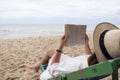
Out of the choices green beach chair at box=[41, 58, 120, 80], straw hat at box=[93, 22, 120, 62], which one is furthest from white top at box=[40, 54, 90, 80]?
straw hat at box=[93, 22, 120, 62]

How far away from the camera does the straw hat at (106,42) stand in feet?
9.04

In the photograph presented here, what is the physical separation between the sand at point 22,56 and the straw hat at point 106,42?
265 centimetres

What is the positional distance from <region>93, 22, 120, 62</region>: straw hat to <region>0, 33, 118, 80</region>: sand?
2653 mm

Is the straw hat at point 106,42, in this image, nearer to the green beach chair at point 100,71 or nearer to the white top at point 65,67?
the green beach chair at point 100,71

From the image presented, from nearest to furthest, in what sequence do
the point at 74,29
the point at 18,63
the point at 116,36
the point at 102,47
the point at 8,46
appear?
1. the point at 116,36
2. the point at 102,47
3. the point at 74,29
4. the point at 18,63
5. the point at 8,46

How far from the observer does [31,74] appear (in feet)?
19.0

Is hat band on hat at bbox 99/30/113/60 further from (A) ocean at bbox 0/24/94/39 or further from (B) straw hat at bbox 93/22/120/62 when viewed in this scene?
(A) ocean at bbox 0/24/94/39

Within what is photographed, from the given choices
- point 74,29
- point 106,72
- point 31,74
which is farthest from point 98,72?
point 31,74

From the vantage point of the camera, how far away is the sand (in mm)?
5874

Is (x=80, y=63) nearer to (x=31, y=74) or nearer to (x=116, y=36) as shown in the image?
(x=116, y=36)

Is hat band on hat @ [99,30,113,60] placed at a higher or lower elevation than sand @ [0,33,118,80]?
higher

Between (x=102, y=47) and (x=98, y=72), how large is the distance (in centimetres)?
38

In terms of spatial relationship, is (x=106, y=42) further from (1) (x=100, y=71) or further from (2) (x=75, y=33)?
(2) (x=75, y=33)

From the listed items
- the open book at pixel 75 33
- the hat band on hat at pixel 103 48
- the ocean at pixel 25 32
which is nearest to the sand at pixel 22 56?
the open book at pixel 75 33
